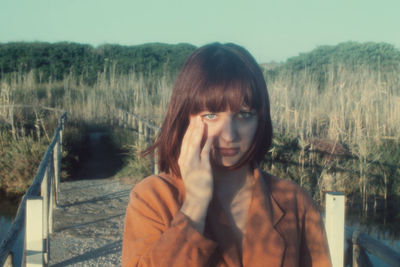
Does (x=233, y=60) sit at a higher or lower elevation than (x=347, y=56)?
lower

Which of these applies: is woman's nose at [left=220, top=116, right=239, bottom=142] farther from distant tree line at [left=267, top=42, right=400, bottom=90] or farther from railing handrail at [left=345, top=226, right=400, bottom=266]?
distant tree line at [left=267, top=42, right=400, bottom=90]

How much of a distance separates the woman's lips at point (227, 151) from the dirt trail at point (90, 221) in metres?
3.25

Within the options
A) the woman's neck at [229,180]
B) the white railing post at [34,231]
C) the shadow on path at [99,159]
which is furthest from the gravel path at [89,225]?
the woman's neck at [229,180]

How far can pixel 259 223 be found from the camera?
1189 millimetres

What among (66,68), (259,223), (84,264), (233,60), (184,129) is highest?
(66,68)

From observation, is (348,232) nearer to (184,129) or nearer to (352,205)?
(184,129)

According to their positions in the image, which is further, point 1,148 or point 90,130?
point 90,130

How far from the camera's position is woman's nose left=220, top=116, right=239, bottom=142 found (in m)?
1.16

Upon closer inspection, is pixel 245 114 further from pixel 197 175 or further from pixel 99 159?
pixel 99 159

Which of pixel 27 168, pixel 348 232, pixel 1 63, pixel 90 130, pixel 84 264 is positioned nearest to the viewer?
pixel 348 232

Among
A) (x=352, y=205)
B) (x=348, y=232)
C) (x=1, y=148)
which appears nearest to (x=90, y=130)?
(x=1, y=148)

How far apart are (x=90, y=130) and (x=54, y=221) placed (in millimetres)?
8143

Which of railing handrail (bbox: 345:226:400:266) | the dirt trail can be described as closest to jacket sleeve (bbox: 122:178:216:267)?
railing handrail (bbox: 345:226:400:266)

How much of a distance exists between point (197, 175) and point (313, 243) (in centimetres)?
41
